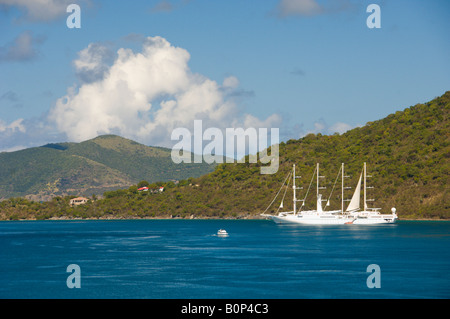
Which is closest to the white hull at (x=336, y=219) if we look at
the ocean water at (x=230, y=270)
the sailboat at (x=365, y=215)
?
the sailboat at (x=365, y=215)

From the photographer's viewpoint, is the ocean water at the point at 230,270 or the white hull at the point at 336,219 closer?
the ocean water at the point at 230,270

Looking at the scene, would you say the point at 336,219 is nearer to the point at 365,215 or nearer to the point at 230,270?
the point at 365,215

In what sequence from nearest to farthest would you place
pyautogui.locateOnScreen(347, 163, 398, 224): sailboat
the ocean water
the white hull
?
the ocean water < pyautogui.locateOnScreen(347, 163, 398, 224): sailboat < the white hull

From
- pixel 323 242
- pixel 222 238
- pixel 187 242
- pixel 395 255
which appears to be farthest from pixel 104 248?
pixel 395 255

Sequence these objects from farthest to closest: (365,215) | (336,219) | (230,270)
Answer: (336,219)
(365,215)
(230,270)

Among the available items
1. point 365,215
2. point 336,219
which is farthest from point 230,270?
point 365,215

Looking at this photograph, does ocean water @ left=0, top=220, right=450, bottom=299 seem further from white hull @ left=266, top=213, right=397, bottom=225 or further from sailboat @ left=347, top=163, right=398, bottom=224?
white hull @ left=266, top=213, right=397, bottom=225

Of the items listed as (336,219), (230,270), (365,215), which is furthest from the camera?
(336,219)

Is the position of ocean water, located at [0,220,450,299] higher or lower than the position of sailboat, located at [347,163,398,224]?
lower

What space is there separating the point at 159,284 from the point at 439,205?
135400 mm

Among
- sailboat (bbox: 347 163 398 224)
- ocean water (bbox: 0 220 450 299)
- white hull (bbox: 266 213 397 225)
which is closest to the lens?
ocean water (bbox: 0 220 450 299)

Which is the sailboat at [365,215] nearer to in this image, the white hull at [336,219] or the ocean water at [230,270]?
the white hull at [336,219]

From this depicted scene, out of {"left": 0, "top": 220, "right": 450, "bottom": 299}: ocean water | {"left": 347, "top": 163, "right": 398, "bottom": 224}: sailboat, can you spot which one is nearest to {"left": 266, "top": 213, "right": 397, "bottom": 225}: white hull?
{"left": 347, "top": 163, "right": 398, "bottom": 224}: sailboat
